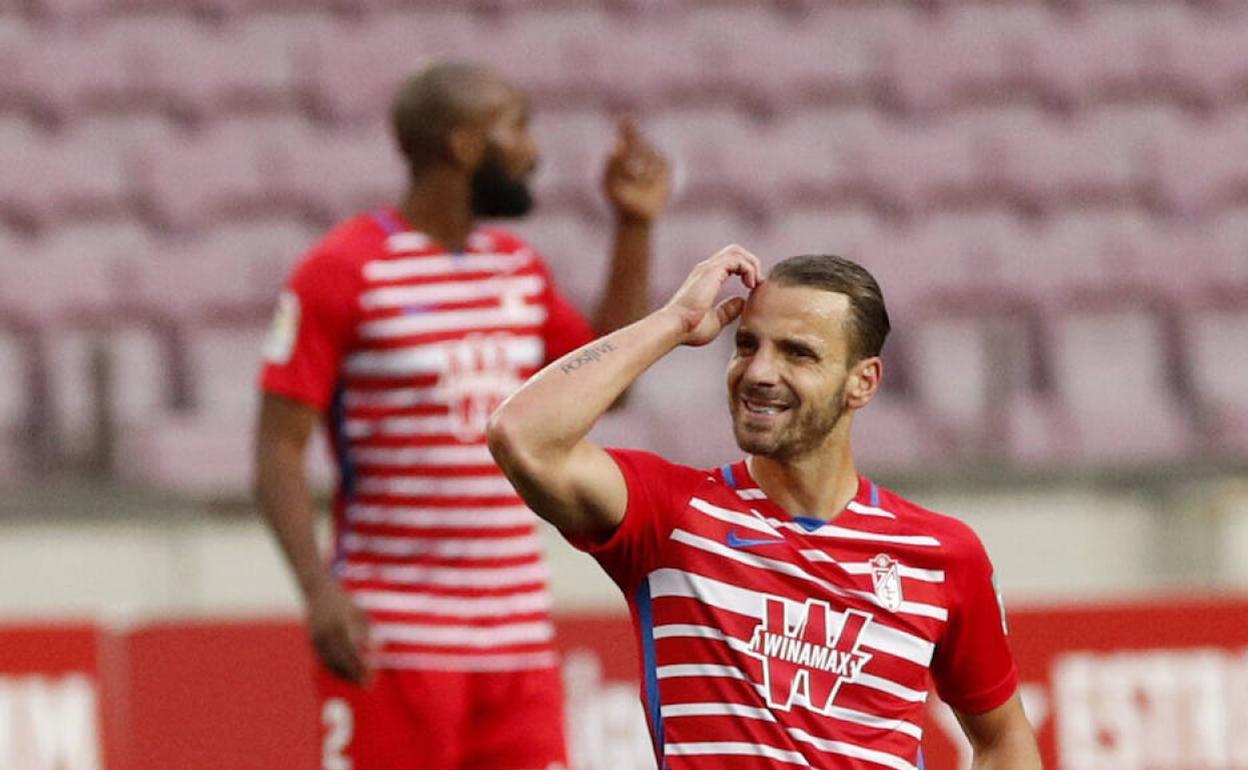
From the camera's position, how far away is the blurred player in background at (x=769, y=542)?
3.53 meters

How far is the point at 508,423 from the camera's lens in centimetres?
348

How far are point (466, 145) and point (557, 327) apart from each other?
1.42ft

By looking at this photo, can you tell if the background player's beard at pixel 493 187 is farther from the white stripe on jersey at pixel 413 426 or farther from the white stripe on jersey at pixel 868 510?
the white stripe on jersey at pixel 868 510

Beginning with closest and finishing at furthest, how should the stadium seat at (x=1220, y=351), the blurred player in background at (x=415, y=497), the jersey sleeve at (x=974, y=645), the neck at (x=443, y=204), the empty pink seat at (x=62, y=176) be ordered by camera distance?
the jersey sleeve at (x=974, y=645) < the blurred player in background at (x=415, y=497) < the neck at (x=443, y=204) < the stadium seat at (x=1220, y=351) < the empty pink seat at (x=62, y=176)

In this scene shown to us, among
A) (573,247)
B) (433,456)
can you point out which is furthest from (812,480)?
(573,247)

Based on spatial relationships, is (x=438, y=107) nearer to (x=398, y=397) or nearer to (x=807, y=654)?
(x=398, y=397)

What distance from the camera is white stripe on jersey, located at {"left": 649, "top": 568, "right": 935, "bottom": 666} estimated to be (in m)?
3.62

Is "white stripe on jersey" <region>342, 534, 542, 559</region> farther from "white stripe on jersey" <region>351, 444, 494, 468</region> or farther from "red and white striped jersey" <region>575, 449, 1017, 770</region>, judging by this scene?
"red and white striped jersey" <region>575, 449, 1017, 770</region>

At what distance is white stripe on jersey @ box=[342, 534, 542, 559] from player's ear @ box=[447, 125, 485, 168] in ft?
2.63

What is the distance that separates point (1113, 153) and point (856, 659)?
7284mm

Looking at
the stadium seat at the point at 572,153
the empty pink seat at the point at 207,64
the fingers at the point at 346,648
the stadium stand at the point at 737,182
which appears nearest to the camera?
the fingers at the point at 346,648

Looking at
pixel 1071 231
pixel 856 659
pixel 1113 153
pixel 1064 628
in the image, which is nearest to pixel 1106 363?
pixel 1071 231

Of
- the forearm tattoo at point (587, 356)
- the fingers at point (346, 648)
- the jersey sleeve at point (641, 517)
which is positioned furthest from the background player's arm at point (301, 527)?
the forearm tattoo at point (587, 356)

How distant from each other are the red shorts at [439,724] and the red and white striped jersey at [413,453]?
42 millimetres
